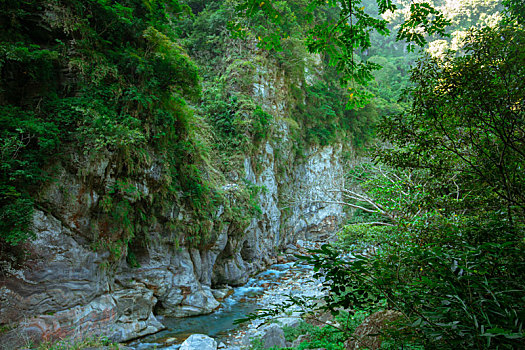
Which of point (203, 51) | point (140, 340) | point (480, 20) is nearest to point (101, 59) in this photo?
point (140, 340)

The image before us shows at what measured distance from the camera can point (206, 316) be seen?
25.9 ft

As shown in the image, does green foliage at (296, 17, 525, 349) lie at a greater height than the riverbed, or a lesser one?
greater

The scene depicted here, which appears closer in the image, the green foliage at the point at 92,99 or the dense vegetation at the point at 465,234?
the dense vegetation at the point at 465,234

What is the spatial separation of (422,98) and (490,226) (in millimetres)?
1067

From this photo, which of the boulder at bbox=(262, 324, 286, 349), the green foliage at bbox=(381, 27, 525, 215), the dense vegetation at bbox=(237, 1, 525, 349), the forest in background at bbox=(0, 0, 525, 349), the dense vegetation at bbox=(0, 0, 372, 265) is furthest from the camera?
the boulder at bbox=(262, 324, 286, 349)

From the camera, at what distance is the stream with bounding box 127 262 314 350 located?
631cm

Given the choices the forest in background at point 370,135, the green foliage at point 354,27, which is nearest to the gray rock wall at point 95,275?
the forest in background at point 370,135

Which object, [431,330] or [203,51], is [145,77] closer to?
[431,330]

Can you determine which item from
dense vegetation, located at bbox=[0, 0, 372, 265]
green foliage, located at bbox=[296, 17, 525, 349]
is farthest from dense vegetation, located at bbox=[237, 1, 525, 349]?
dense vegetation, located at bbox=[0, 0, 372, 265]

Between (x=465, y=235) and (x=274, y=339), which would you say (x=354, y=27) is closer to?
(x=465, y=235)

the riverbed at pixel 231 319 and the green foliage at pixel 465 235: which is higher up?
the green foliage at pixel 465 235

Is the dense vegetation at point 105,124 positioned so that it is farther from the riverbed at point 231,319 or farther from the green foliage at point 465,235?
the green foliage at point 465,235

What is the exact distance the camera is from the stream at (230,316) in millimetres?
6309

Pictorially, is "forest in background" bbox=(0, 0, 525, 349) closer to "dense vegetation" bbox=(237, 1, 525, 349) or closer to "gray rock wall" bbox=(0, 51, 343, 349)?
"dense vegetation" bbox=(237, 1, 525, 349)
